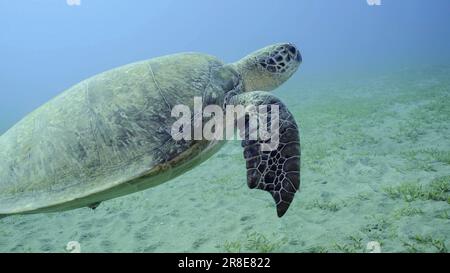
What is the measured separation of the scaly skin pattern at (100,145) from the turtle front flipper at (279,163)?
512 millimetres

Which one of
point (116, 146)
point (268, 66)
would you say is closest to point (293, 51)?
point (268, 66)

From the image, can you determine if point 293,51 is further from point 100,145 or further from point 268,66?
point 100,145

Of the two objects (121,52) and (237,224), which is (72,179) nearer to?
(237,224)

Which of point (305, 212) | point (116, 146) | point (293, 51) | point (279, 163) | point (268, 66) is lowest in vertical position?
point (305, 212)

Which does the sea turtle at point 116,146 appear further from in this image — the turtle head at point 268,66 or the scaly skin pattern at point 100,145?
the turtle head at point 268,66

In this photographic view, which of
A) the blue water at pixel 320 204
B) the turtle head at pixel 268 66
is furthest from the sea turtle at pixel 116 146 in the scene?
the blue water at pixel 320 204

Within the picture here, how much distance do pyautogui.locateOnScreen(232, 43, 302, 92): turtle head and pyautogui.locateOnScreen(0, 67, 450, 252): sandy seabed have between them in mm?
1817

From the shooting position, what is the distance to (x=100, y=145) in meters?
2.94

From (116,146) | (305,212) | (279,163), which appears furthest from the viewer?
(305,212)

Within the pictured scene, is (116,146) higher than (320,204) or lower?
higher

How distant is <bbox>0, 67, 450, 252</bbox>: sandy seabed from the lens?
3586 millimetres

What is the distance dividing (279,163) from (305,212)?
→ 181cm
